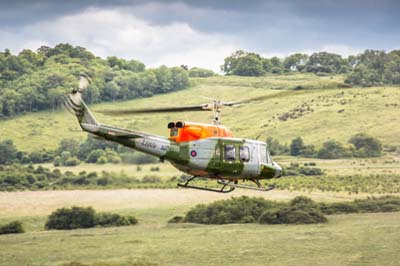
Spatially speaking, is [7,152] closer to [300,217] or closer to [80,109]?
[300,217]

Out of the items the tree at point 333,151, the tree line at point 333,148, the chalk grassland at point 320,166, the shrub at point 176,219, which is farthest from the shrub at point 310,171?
the shrub at point 176,219

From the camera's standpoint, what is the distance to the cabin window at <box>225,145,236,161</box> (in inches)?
1519

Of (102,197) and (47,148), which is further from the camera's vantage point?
(47,148)

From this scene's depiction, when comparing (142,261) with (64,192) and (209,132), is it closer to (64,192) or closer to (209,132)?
(209,132)

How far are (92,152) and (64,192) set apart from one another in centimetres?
1426

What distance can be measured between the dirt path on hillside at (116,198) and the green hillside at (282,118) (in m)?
25.8

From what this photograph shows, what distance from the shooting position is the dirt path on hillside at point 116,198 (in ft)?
270

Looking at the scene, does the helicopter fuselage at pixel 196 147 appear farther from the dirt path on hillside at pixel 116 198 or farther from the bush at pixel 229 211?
the dirt path on hillside at pixel 116 198

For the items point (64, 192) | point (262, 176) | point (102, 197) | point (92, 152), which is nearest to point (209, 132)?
point (262, 176)

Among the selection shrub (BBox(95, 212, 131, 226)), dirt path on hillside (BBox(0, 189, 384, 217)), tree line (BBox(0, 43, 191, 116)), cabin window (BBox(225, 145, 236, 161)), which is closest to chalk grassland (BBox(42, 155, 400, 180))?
dirt path on hillside (BBox(0, 189, 384, 217))

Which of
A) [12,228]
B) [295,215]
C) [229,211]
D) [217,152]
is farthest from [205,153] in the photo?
[229,211]

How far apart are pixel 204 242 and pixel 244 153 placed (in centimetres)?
2619

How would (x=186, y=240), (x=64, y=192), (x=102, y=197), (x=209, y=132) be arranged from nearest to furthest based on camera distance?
(x=209, y=132) → (x=186, y=240) → (x=102, y=197) → (x=64, y=192)

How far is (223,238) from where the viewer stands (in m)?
66.2
